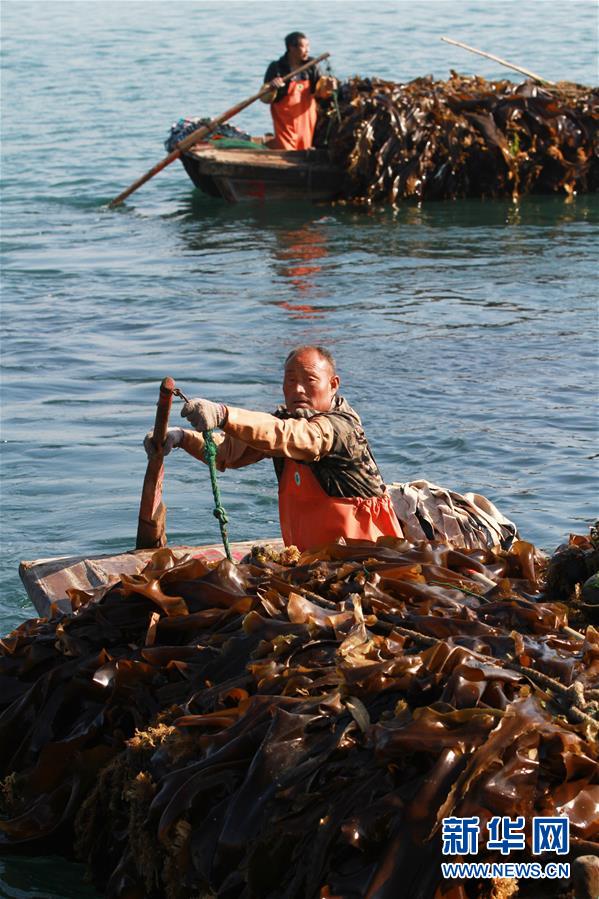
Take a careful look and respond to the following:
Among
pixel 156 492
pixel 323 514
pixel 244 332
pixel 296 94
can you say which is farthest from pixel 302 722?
pixel 296 94

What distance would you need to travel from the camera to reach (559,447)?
9.09 meters

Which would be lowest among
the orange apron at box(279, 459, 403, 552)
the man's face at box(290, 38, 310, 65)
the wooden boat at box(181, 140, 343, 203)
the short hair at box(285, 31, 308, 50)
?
the wooden boat at box(181, 140, 343, 203)

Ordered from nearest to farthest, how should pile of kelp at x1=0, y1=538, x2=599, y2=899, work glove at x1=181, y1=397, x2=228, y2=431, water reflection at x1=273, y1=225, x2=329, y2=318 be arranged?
pile of kelp at x1=0, y1=538, x2=599, y2=899 → work glove at x1=181, y1=397, x2=228, y2=431 → water reflection at x1=273, y1=225, x2=329, y2=318

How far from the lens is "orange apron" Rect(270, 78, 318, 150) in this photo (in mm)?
15836

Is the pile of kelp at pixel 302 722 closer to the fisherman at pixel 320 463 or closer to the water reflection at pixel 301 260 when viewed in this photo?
the fisherman at pixel 320 463


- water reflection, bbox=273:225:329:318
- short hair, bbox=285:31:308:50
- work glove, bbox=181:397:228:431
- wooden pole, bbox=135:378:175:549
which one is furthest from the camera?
short hair, bbox=285:31:308:50

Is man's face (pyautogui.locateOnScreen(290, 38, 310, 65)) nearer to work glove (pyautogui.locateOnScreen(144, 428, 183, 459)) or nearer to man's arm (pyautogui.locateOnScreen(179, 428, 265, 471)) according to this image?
man's arm (pyautogui.locateOnScreen(179, 428, 265, 471))

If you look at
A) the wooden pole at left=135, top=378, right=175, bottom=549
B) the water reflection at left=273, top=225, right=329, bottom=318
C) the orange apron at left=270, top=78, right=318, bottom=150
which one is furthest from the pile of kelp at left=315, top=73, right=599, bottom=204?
the wooden pole at left=135, top=378, right=175, bottom=549

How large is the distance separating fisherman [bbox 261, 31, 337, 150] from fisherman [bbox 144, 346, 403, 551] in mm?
10535

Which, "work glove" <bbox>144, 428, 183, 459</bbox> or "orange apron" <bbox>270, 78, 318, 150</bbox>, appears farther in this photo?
"orange apron" <bbox>270, 78, 318, 150</bbox>

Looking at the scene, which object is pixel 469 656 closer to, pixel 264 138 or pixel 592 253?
pixel 592 253

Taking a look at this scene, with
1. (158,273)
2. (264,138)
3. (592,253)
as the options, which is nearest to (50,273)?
(158,273)

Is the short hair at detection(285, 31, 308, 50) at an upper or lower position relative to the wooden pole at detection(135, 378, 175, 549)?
upper

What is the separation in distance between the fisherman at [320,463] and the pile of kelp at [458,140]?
10.7 metres
